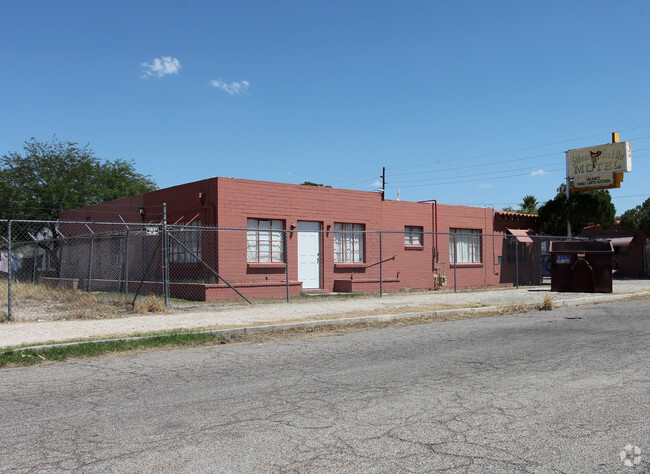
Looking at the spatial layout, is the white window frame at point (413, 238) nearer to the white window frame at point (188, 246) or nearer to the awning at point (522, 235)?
the awning at point (522, 235)

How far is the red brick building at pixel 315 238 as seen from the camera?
1773cm

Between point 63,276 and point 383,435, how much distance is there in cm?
2272

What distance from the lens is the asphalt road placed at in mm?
3961

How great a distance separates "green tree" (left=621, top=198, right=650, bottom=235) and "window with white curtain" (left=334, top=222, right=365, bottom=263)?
60.3 feet

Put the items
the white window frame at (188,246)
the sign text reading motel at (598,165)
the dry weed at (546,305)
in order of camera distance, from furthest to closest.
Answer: the sign text reading motel at (598,165) → the white window frame at (188,246) → the dry weed at (546,305)

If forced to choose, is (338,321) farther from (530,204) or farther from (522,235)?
(530,204)

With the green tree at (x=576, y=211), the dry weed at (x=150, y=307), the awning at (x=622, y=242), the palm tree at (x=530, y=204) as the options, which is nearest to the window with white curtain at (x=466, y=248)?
the green tree at (x=576, y=211)

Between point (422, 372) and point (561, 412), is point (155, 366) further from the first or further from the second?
point (561, 412)

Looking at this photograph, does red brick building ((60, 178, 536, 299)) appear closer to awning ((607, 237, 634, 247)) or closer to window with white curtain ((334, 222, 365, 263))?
window with white curtain ((334, 222, 365, 263))

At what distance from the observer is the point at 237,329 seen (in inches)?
402

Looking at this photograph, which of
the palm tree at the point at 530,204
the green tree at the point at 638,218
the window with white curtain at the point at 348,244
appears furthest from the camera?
the palm tree at the point at 530,204

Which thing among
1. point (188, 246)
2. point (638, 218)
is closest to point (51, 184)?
point (188, 246)

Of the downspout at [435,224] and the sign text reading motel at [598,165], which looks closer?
the downspout at [435,224]

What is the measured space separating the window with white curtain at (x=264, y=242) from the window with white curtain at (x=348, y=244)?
2.28 metres
